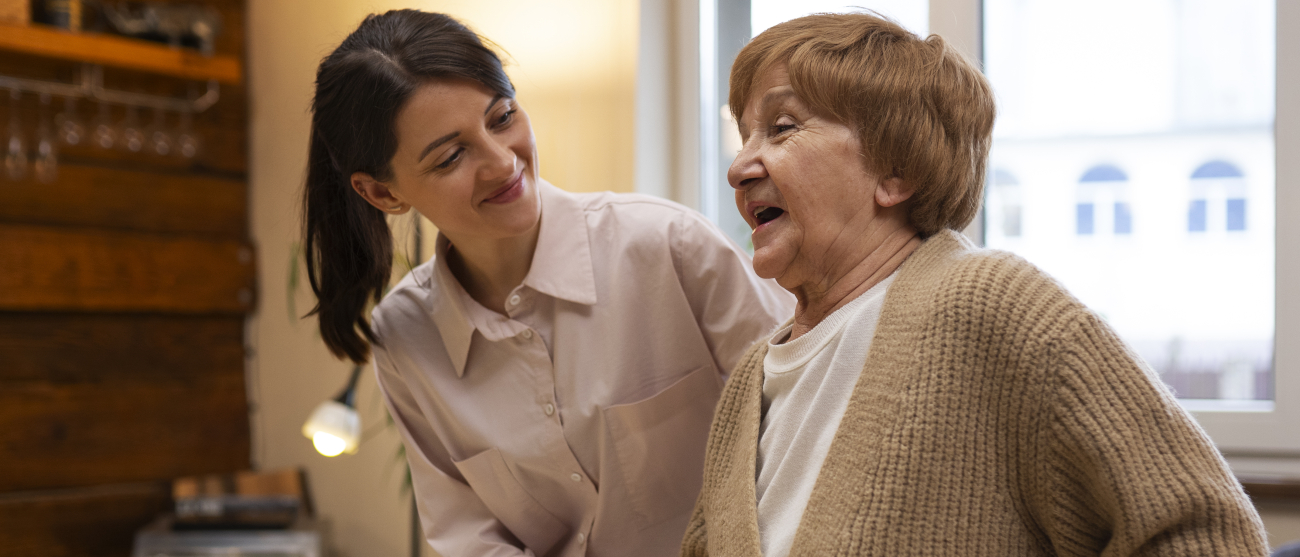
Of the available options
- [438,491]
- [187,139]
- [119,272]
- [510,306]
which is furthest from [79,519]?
[510,306]

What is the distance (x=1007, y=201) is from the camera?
1922 millimetres

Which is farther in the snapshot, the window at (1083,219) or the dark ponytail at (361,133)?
the window at (1083,219)

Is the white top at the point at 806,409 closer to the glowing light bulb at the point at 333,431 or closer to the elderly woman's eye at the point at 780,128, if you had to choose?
the elderly woman's eye at the point at 780,128

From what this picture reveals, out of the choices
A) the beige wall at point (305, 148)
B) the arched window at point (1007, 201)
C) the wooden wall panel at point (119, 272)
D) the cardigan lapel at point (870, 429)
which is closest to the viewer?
the cardigan lapel at point (870, 429)

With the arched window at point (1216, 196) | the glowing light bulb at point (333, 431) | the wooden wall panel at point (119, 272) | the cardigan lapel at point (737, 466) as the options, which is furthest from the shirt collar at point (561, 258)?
the wooden wall panel at point (119, 272)

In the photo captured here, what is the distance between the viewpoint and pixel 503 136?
4.15ft

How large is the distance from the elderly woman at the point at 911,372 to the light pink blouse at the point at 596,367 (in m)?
0.31

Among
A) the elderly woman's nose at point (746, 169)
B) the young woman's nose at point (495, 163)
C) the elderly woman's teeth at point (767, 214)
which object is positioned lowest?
the elderly woman's teeth at point (767, 214)

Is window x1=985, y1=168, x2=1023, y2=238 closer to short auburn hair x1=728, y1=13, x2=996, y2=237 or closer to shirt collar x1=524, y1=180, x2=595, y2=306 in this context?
shirt collar x1=524, y1=180, x2=595, y2=306

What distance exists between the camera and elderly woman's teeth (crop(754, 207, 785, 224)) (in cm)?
94

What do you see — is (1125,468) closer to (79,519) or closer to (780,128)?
(780,128)

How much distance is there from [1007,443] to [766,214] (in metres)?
0.33

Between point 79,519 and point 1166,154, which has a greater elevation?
point 1166,154

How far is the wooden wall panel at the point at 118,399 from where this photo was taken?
2.72m
